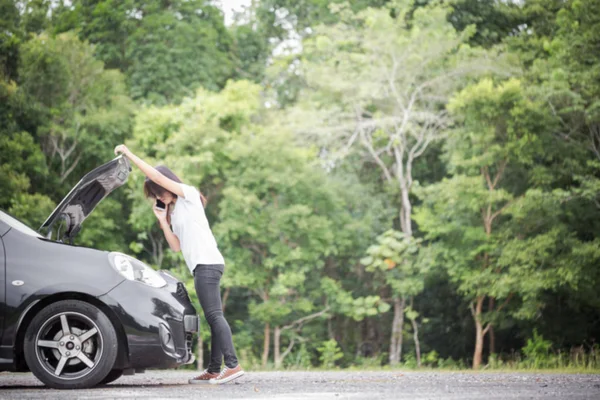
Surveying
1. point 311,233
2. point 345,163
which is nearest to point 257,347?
point 311,233

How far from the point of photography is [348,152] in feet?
97.0

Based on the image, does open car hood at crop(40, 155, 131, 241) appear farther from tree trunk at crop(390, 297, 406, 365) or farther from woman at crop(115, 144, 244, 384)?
tree trunk at crop(390, 297, 406, 365)

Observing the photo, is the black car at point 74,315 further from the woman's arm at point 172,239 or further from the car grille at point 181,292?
the woman's arm at point 172,239

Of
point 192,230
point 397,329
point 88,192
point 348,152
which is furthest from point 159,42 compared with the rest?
point 192,230

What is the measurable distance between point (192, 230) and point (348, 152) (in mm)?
22927

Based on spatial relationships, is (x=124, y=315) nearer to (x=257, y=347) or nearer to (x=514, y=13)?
(x=257, y=347)

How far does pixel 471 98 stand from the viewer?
2558 centimetres

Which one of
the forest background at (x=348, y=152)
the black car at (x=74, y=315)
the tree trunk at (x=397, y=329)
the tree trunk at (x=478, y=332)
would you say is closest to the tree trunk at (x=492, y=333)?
the forest background at (x=348, y=152)

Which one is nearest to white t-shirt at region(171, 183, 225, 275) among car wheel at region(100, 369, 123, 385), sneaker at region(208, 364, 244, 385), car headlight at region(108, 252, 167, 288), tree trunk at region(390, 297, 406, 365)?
car headlight at region(108, 252, 167, 288)

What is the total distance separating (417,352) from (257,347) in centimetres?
528

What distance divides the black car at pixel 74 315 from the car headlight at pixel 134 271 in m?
0.01

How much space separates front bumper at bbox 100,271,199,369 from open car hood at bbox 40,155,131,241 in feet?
3.35

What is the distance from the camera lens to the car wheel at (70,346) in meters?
6.17

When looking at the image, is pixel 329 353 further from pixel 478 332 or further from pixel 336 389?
pixel 336 389
